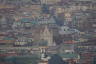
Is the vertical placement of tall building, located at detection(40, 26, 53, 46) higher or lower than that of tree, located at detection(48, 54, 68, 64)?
higher

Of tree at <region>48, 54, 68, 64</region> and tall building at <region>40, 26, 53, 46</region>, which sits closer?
tree at <region>48, 54, 68, 64</region>

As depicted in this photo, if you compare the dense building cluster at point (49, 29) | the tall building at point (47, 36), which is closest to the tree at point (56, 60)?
the dense building cluster at point (49, 29)

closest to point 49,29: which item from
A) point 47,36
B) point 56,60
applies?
point 47,36

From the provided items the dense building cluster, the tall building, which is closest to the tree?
the dense building cluster

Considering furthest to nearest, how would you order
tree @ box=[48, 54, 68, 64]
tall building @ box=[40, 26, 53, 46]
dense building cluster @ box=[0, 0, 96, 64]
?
tall building @ box=[40, 26, 53, 46] → dense building cluster @ box=[0, 0, 96, 64] → tree @ box=[48, 54, 68, 64]

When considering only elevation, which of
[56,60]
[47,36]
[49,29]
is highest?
[49,29]

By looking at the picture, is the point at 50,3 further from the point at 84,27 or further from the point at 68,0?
the point at 84,27

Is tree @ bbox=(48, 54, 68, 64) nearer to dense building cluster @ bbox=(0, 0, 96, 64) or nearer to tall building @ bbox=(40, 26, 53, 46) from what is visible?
dense building cluster @ bbox=(0, 0, 96, 64)

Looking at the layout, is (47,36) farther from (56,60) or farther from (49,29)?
(56,60)

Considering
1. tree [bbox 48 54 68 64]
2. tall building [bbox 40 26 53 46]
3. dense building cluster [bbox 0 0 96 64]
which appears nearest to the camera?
tree [bbox 48 54 68 64]

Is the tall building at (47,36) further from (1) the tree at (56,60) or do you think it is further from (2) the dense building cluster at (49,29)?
(1) the tree at (56,60)

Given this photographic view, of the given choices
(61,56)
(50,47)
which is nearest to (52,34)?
(50,47)
